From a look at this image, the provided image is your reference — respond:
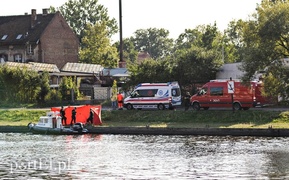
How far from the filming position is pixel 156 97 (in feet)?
224

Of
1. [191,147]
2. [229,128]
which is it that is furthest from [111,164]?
[229,128]

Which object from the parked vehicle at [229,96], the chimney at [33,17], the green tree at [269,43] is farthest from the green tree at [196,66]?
the chimney at [33,17]

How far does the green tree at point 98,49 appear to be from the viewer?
13775 cm

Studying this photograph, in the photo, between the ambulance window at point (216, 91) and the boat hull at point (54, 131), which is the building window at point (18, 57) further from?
the ambulance window at point (216, 91)

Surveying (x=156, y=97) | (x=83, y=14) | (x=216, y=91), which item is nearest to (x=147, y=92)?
(x=156, y=97)

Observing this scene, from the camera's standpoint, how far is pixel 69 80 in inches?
3342

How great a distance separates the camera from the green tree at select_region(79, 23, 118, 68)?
452 ft

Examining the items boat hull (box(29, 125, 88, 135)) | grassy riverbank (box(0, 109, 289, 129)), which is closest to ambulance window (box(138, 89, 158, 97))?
grassy riverbank (box(0, 109, 289, 129))

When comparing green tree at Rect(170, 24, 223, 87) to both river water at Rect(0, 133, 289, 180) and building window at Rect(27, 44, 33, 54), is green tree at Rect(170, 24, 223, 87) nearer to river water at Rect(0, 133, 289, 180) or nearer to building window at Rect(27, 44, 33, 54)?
river water at Rect(0, 133, 289, 180)

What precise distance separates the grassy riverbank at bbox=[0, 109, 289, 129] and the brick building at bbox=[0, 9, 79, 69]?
4256 centimetres

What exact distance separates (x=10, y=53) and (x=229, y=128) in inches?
2591

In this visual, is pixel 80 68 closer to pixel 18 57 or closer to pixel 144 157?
pixel 18 57

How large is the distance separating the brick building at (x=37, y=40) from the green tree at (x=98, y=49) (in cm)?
1541

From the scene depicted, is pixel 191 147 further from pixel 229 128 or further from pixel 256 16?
pixel 256 16
